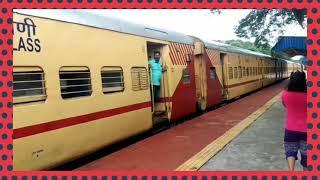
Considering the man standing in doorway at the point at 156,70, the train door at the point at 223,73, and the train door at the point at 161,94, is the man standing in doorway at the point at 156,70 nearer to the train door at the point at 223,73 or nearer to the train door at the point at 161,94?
the train door at the point at 161,94

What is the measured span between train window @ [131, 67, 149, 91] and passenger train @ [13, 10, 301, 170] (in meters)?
0.02

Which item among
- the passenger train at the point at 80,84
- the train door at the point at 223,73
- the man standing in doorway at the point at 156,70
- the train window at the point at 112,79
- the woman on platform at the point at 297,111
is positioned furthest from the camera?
the train door at the point at 223,73

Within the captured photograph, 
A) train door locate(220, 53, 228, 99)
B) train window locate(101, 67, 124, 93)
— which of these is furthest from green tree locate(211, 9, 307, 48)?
train window locate(101, 67, 124, 93)

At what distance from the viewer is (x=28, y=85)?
567cm

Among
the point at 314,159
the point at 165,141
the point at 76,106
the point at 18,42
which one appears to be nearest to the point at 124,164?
the point at 76,106

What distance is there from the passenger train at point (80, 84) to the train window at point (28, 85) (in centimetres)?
1

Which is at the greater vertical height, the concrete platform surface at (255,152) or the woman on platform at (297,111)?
the woman on platform at (297,111)

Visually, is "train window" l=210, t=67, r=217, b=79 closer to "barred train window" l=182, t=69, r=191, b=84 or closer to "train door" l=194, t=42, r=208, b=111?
"train door" l=194, t=42, r=208, b=111

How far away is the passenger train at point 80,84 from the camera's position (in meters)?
5.58

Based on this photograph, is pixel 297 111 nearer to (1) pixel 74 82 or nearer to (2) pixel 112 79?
(1) pixel 74 82

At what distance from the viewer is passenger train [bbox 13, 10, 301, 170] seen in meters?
5.58

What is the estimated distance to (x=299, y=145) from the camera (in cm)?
533

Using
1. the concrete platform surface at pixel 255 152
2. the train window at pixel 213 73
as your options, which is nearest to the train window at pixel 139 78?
the concrete platform surface at pixel 255 152

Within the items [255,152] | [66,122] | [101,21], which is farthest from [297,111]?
[101,21]
